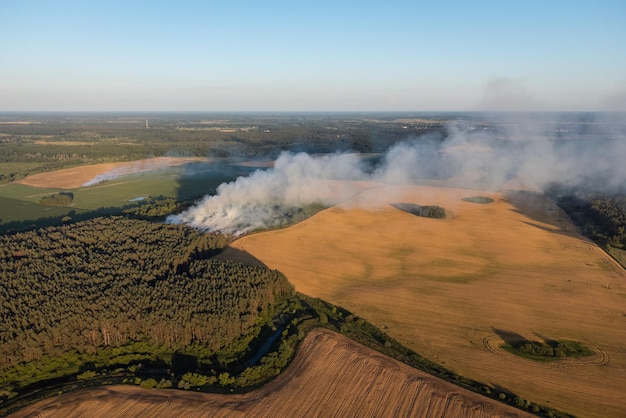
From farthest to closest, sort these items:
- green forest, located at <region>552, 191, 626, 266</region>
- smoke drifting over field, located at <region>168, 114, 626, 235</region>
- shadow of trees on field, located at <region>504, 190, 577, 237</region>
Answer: smoke drifting over field, located at <region>168, 114, 626, 235</region>
shadow of trees on field, located at <region>504, 190, 577, 237</region>
green forest, located at <region>552, 191, 626, 266</region>

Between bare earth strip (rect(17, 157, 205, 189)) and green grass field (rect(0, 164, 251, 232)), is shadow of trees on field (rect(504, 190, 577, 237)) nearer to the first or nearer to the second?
green grass field (rect(0, 164, 251, 232))

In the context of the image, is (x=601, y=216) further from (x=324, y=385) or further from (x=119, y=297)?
(x=119, y=297)

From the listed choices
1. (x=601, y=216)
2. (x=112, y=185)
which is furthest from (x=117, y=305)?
(x=112, y=185)

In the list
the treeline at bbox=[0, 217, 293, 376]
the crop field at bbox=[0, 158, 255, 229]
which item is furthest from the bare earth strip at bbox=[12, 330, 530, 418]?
the crop field at bbox=[0, 158, 255, 229]

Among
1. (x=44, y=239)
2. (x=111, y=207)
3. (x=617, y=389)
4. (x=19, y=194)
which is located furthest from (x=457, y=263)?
(x=19, y=194)

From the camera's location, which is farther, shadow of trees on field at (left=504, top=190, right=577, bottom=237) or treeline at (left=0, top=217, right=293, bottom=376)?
shadow of trees on field at (left=504, top=190, right=577, bottom=237)
